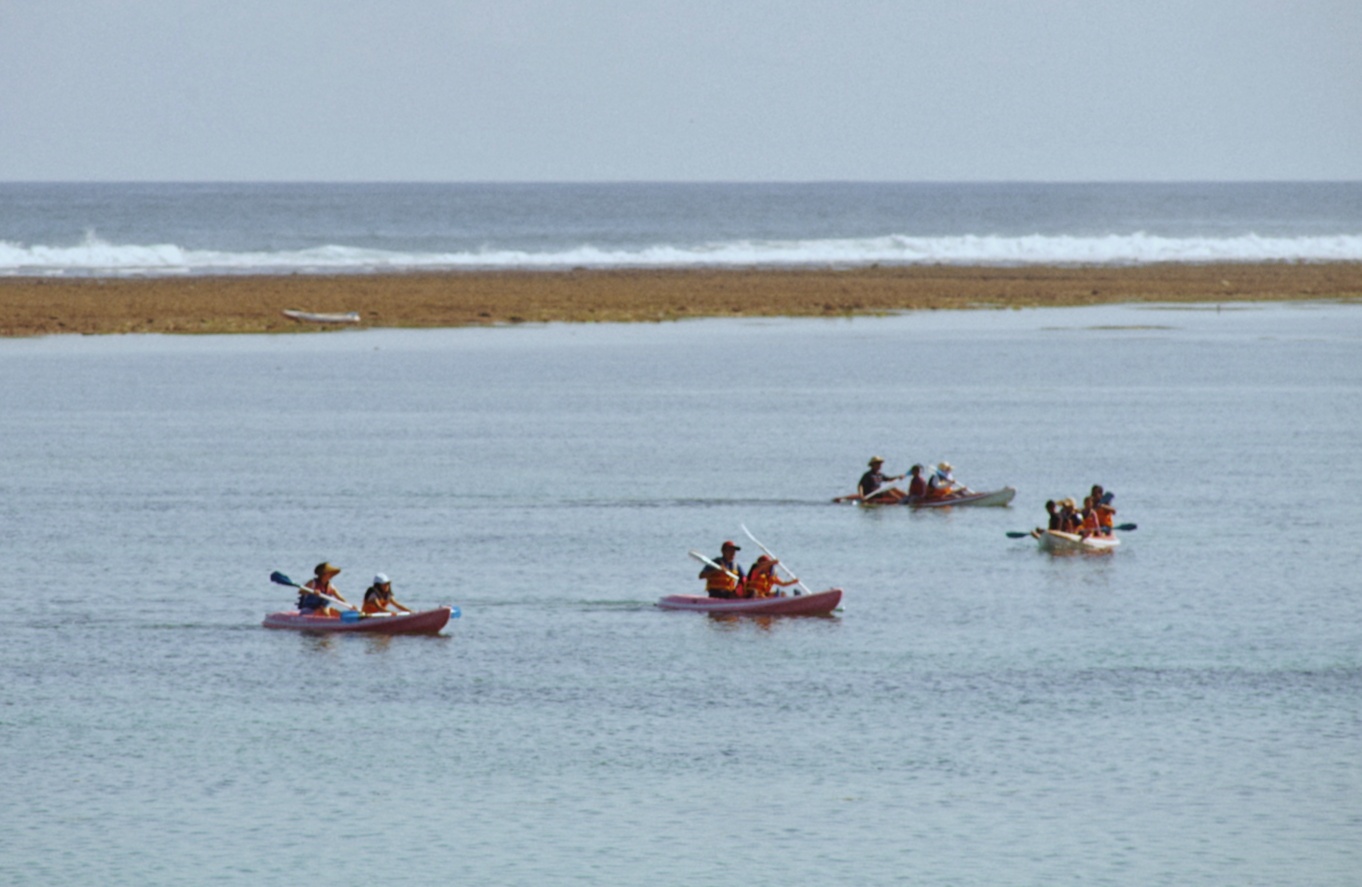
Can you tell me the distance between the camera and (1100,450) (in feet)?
184

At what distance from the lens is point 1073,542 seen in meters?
41.4

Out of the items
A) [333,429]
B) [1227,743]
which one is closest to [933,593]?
[1227,743]

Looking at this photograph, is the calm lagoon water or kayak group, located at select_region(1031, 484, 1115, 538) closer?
the calm lagoon water

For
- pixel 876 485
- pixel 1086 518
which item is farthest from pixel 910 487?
pixel 1086 518

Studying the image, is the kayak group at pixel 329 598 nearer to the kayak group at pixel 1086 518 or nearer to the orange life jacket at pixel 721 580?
the orange life jacket at pixel 721 580

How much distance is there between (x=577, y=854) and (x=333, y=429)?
3852 centimetres

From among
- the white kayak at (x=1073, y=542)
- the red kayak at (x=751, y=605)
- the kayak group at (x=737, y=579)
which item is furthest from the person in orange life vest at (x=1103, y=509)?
the kayak group at (x=737, y=579)

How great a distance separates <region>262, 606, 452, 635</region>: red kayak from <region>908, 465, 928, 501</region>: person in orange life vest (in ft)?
57.1

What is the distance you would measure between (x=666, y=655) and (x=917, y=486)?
56.4 ft

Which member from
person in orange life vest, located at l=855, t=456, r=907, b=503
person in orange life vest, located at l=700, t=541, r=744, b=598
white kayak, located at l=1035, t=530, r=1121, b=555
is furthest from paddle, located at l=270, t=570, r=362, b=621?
person in orange life vest, located at l=855, t=456, r=907, b=503

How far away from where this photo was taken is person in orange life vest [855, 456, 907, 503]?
4712 centimetres

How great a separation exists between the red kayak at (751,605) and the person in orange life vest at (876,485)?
11743mm

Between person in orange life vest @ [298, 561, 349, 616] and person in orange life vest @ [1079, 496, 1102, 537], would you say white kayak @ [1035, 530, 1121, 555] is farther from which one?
person in orange life vest @ [298, 561, 349, 616]

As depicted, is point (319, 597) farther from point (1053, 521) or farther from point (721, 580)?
point (1053, 521)
